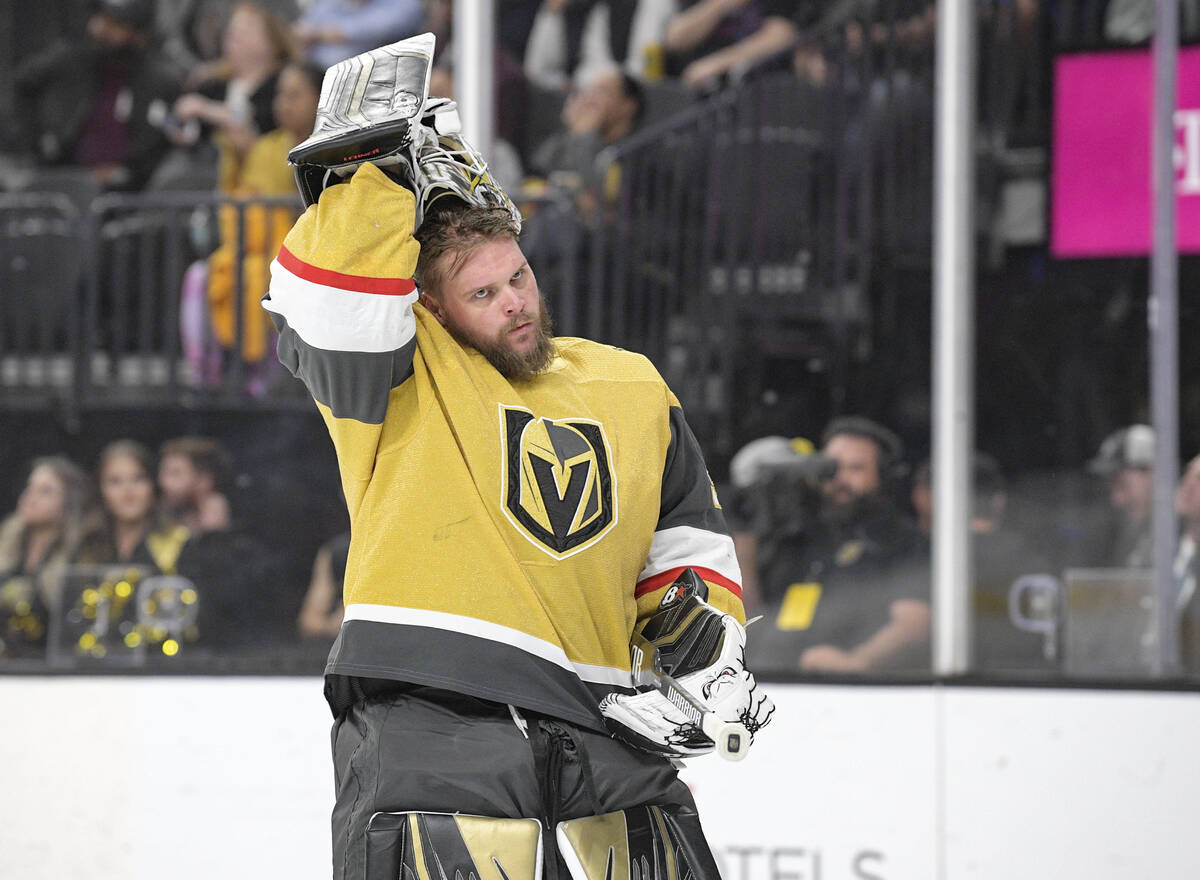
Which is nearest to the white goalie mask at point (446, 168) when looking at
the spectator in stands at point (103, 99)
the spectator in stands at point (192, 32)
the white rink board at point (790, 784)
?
the white rink board at point (790, 784)

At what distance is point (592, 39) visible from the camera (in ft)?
12.3

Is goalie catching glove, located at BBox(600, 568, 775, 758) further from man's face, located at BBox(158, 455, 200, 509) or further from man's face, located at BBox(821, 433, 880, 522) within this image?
man's face, located at BBox(158, 455, 200, 509)

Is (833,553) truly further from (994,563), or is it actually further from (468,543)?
(468,543)

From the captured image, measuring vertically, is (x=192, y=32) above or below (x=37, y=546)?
above

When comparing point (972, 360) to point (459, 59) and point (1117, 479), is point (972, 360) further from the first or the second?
point (459, 59)

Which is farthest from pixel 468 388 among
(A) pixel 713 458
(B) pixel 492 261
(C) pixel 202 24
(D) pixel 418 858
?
(C) pixel 202 24

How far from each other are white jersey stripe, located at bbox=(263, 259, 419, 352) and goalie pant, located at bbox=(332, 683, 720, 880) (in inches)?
13.6

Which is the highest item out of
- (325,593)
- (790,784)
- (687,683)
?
(687,683)

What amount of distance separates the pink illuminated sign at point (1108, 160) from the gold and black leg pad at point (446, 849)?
7.64 ft

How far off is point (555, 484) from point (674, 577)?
202 mm

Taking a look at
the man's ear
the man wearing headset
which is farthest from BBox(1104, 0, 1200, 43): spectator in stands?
the man's ear

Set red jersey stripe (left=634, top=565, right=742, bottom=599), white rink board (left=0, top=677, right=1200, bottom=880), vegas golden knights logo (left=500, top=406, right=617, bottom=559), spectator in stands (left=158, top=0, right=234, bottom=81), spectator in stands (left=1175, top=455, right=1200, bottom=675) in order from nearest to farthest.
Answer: vegas golden knights logo (left=500, top=406, right=617, bottom=559) → red jersey stripe (left=634, top=565, right=742, bottom=599) → white rink board (left=0, top=677, right=1200, bottom=880) → spectator in stands (left=1175, top=455, right=1200, bottom=675) → spectator in stands (left=158, top=0, right=234, bottom=81)

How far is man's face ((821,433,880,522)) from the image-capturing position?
→ 3.37 metres

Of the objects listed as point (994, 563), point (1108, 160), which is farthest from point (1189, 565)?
point (1108, 160)
